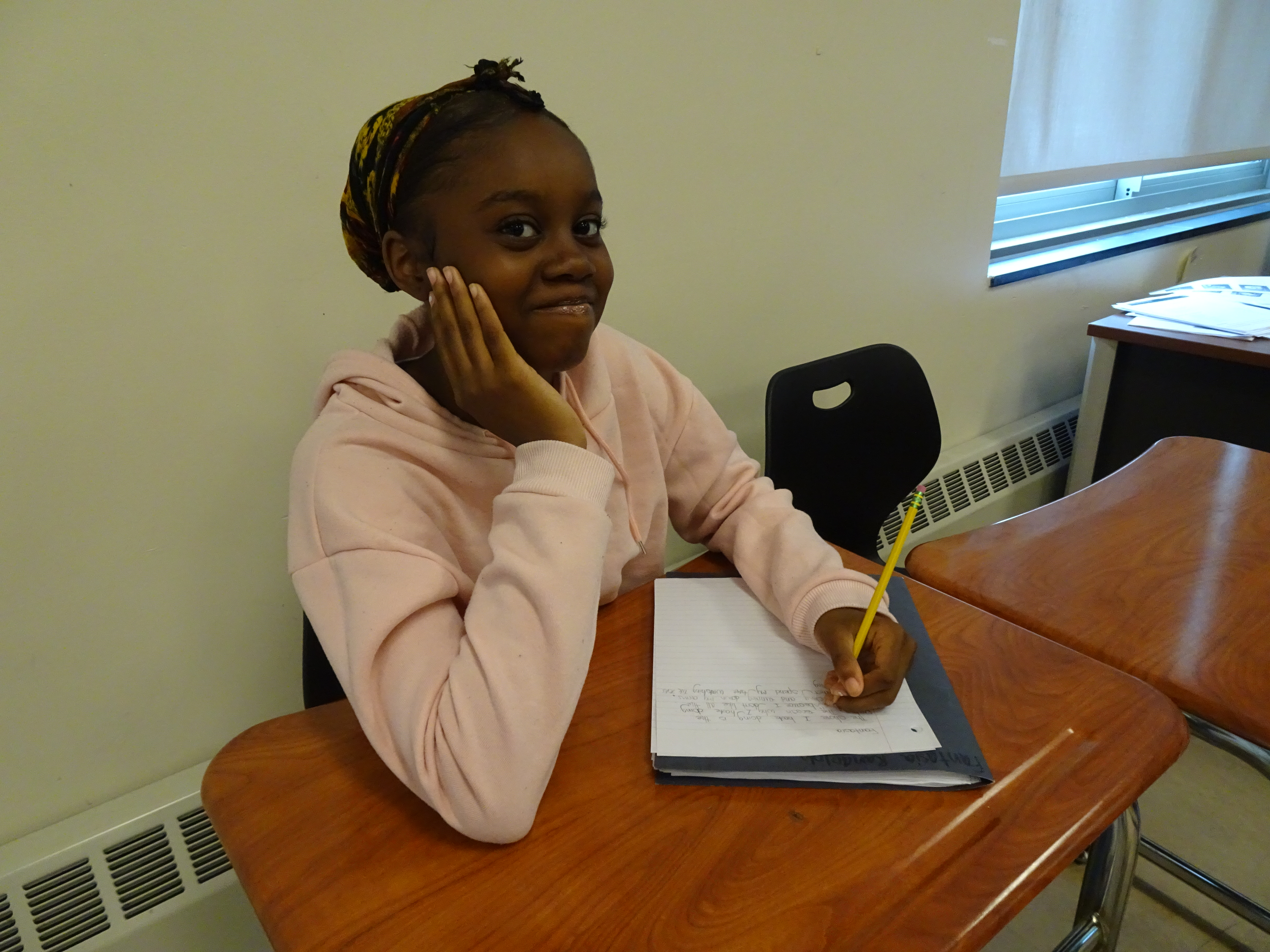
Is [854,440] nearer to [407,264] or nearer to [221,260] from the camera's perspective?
[407,264]

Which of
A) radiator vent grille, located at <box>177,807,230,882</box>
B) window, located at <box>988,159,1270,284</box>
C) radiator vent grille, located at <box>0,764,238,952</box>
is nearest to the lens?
radiator vent grille, located at <box>0,764,238,952</box>

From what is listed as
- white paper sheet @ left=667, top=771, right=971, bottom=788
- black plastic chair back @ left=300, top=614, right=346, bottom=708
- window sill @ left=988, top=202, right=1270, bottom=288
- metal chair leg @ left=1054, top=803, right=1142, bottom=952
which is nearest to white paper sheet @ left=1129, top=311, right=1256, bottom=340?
window sill @ left=988, top=202, right=1270, bottom=288

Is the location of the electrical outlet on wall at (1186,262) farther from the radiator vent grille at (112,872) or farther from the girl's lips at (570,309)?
the radiator vent grille at (112,872)

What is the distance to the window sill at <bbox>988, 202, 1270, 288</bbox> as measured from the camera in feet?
7.25

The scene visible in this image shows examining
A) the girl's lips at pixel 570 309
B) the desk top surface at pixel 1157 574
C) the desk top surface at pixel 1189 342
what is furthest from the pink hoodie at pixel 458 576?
the desk top surface at pixel 1189 342

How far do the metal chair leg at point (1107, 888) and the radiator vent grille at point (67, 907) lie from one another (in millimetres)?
1239

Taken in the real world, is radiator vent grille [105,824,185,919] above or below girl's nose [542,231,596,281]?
below

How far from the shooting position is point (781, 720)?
706 mm

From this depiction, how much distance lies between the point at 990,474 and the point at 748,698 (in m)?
1.73

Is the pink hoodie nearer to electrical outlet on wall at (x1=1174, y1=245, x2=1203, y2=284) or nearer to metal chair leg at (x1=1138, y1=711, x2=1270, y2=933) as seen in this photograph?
metal chair leg at (x1=1138, y1=711, x2=1270, y2=933)

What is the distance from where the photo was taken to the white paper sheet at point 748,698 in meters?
0.67

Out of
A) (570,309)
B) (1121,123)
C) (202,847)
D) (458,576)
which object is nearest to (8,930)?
(202,847)

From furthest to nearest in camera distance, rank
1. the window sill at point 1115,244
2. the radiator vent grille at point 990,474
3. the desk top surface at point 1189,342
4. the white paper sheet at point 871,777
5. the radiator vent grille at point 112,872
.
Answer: the window sill at point 1115,244, the radiator vent grille at point 990,474, the desk top surface at point 1189,342, the radiator vent grille at point 112,872, the white paper sheet at point 871,777

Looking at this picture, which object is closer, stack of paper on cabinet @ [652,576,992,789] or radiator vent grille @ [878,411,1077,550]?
stack of paper on cabinet @ [652,576,992,789]
